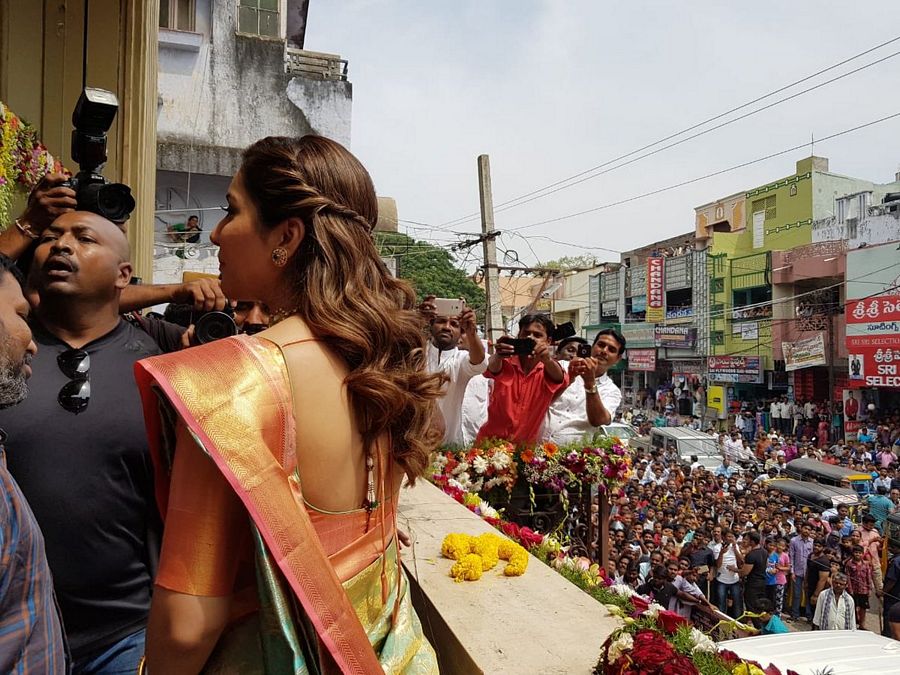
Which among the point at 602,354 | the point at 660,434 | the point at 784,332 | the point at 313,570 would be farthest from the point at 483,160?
the point at 784,332

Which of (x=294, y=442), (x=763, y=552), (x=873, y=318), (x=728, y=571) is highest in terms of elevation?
(x=873, y=318)

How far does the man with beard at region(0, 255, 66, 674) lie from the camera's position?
130cm

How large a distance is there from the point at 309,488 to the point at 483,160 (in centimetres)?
1296

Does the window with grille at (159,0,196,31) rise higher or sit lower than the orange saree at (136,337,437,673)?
higher

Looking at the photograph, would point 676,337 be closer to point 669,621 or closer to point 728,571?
point 728,571

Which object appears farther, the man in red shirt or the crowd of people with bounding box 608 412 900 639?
the crowd of people with bounding box 608 412 900 639

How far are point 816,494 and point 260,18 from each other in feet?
49.6

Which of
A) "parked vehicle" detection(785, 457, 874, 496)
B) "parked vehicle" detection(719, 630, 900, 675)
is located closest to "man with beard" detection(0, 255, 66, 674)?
"parked vehicle" detection(719, 630, 900, 675)

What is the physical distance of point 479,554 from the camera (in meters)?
2.86

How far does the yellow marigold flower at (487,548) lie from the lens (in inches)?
110

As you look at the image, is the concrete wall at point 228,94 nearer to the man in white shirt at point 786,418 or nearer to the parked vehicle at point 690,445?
the parked vehicle at point 690,445

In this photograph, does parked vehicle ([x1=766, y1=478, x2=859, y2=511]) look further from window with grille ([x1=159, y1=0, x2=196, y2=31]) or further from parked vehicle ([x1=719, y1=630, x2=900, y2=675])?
window with grille ([x1=159, y1=0, x2=196, y2=31])

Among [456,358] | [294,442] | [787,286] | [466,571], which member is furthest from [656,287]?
[294,442]

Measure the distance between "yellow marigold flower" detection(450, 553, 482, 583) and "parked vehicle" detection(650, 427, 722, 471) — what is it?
57.9 ft
